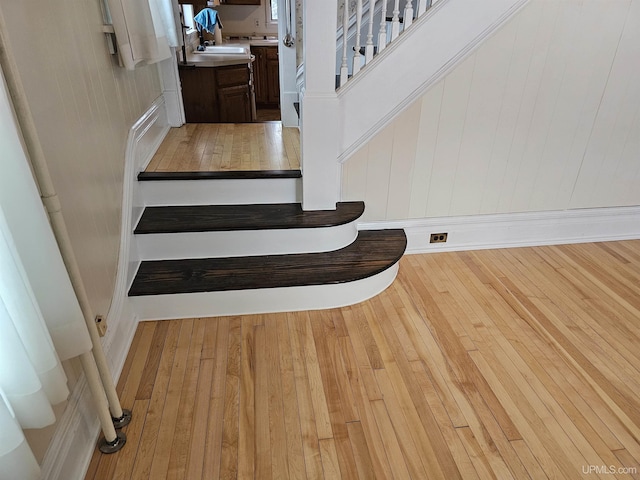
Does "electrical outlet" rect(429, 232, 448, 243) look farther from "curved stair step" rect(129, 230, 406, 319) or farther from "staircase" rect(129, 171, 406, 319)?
"curved stair step" rect(129, 230, 406, 319)

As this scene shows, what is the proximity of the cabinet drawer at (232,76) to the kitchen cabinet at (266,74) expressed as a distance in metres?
1.82

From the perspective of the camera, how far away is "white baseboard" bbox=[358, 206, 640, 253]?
277 centimetres

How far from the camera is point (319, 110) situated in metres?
2.25

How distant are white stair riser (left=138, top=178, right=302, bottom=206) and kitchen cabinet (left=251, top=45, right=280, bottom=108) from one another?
3.84 m

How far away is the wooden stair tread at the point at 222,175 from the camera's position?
7.83 ft

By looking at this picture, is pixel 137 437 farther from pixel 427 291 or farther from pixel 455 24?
pixel 455 24

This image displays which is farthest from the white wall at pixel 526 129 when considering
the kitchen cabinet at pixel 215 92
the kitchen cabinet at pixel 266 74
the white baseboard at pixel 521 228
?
the kitchen cabinet at pixel 266 74

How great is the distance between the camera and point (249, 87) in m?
4.31

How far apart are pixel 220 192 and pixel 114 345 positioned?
3.34 feet

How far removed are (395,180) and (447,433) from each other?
146 centimetres

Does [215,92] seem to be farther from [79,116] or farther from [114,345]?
[114,345]

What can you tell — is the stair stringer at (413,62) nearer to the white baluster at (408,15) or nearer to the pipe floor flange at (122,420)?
the white baluster at (408,15)

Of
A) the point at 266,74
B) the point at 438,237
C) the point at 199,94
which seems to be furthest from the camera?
the point at 266,74

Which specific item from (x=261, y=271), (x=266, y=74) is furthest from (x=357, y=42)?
(x=266, y=74)
